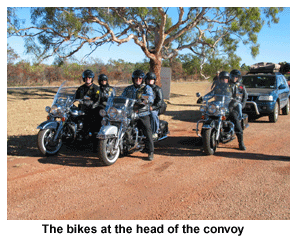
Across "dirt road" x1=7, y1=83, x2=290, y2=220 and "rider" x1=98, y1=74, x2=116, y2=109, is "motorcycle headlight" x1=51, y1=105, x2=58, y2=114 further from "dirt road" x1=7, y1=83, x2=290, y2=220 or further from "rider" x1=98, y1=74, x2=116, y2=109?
"rider" x1=98, y1=74, x2=116, y2=109

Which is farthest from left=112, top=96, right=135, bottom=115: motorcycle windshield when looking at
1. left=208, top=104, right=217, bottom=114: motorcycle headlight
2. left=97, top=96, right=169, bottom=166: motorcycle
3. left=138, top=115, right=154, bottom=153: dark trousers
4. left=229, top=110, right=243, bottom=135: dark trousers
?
left=229, top=110, right=243, bottom=135: dark trousers

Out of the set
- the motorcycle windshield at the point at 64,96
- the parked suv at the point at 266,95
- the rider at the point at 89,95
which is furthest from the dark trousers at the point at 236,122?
the motorcycle windshield at the point at 64,96

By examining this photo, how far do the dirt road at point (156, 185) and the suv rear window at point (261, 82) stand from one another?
503 cm

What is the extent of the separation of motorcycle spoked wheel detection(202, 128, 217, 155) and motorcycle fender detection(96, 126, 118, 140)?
6.64 ft

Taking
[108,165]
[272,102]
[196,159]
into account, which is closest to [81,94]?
[108,165]

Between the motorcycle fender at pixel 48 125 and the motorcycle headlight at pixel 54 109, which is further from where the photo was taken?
the motorcycle headlight at pixel 54 109

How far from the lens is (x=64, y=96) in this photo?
6.92 meters

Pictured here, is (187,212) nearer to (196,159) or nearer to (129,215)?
(129,215)

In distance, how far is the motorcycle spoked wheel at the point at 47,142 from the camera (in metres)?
6.20

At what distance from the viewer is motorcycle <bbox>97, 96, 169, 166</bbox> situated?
561 centimetres

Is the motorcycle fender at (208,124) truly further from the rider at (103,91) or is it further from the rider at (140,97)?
the rider at (103,91)

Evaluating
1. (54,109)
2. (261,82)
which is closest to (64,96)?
(54,109)

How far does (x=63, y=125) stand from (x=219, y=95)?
12.6 ft

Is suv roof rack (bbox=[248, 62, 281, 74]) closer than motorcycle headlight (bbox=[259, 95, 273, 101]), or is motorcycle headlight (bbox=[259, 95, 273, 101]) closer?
motorcycle headlight (bbox=[259, 95, 273, 101])
